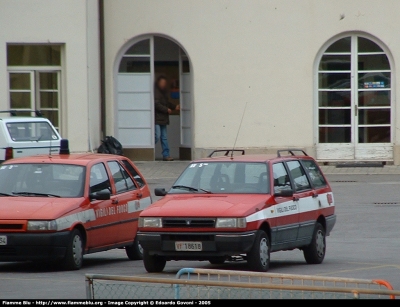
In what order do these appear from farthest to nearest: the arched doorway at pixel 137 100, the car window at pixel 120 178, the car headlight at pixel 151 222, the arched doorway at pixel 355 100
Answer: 1. the arched doorway at pixel 137 100
2. the arched doorway at pixel 355 100
3. the car window at pixel 120 178
4. the car headlight at pixel 151 222

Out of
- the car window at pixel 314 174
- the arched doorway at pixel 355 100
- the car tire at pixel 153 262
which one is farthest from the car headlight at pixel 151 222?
the arched doorway at pixel 355 100

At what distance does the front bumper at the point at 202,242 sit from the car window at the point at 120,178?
1933 mm

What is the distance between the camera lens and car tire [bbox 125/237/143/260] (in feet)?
46.6

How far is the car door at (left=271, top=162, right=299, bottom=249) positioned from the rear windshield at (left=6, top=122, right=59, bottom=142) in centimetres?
999

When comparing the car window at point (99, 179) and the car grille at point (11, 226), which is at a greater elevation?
the car window at point (99, 179)

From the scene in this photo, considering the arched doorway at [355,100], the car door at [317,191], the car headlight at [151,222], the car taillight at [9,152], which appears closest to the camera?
the car headlight at [151,222]

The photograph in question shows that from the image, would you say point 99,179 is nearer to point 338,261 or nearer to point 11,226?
point 11,226

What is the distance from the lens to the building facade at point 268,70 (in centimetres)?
2708

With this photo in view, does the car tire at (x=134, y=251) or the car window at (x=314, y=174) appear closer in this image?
the car window at (x=314, y=174)

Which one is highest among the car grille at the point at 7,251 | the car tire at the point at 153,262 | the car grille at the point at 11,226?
the car grille at the point at 11,226

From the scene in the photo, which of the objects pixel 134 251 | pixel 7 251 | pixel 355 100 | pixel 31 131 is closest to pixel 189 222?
pixel 7 251

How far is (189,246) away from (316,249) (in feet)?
7.81

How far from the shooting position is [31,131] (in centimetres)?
2256

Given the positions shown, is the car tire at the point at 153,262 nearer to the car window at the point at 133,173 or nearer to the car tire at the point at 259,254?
the car tire at the point at 259,254
